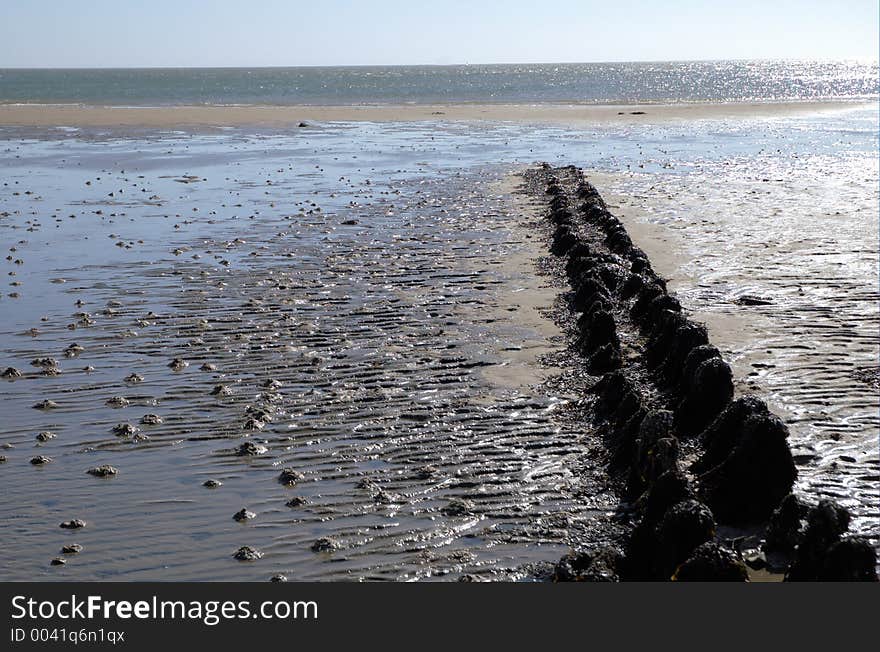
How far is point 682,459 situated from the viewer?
334 inches

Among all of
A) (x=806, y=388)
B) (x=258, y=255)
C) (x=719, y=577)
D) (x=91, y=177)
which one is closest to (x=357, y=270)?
(x=258, y=255)

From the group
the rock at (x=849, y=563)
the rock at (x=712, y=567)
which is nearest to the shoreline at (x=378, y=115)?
the rock at (x=712, y=567)

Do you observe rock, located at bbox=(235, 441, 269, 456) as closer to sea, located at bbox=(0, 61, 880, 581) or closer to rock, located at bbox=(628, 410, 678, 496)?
sea, located at bbox=(0, 61, 880, 581)

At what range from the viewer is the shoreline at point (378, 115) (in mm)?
54344

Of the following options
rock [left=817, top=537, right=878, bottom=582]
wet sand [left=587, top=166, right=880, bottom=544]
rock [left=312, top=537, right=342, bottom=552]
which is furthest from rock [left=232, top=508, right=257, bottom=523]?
wet sand [left=587, top=166, right=880, bottom=544]

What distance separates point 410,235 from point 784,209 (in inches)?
344

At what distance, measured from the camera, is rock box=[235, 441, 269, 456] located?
858cm

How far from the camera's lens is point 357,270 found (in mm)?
15664

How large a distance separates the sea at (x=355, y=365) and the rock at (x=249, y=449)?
0.09m

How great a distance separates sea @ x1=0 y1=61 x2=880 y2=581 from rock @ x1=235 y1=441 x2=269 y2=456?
92 millimetres

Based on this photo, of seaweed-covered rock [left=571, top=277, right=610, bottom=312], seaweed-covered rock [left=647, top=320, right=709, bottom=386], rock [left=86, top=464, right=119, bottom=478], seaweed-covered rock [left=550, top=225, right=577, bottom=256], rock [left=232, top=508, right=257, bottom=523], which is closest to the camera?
rock [left=232, top=508, right=257, bottom=523]

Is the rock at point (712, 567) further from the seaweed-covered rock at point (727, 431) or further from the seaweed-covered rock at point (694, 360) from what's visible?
the seaweed-covered rock at point (694, 360)
